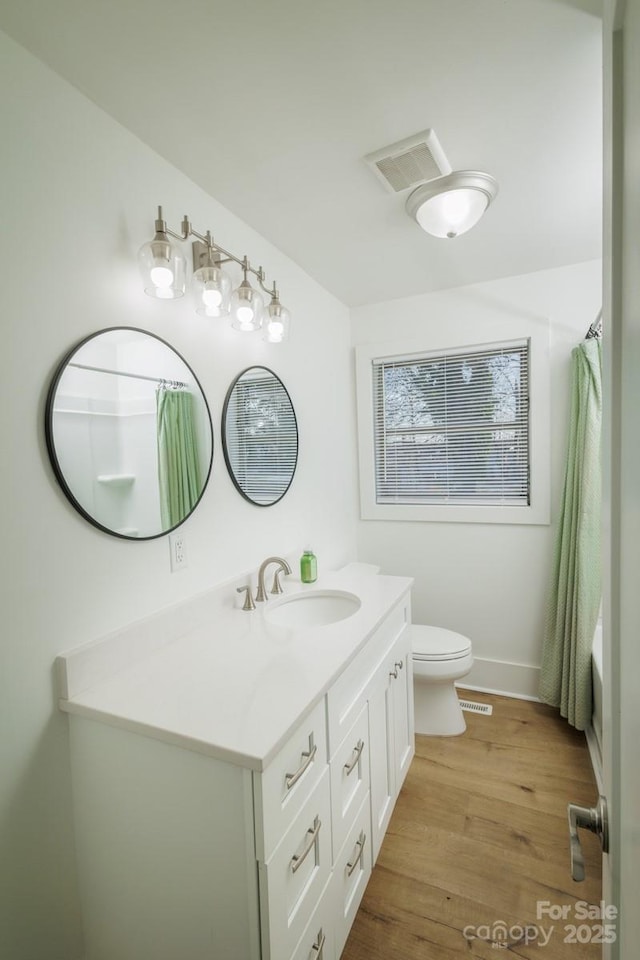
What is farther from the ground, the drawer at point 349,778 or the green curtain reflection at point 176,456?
the green curtain reflection at point 176,456

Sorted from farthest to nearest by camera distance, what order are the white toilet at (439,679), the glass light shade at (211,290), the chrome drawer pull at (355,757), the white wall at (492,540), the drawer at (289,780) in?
the white wall at (492,540), the white toilet at (439,679), the glass light shade at (211,290), the chrome drawer pull at (355,757), the drawer at (289,780)

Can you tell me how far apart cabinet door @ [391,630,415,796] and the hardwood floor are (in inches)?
4.8

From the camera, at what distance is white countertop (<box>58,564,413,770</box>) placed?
92 cm

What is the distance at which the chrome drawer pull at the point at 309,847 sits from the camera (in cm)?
96

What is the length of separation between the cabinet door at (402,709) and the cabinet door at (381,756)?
6 centimetres

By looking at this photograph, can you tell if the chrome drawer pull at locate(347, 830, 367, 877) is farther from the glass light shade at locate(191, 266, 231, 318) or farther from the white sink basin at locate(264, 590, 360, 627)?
the glass light shade at locate(191, 266, 231, 318)

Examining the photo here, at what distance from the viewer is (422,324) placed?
2.69 m

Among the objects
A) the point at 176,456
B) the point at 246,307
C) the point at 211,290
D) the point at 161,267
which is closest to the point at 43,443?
the point at 176,456

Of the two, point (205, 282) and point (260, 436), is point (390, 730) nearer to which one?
point (260, 436)

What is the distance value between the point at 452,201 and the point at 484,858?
2.39 metres

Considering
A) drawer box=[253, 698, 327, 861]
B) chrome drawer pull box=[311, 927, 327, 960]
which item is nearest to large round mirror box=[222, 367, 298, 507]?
drawer box=[253, 698, 327, 861]

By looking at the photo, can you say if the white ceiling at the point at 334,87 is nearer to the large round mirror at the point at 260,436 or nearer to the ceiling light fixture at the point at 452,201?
the ceiling light fixture at the point at 452,201

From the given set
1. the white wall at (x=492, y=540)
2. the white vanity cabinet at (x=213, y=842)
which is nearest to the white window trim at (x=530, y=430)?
the white wall at (x=492, y=540)

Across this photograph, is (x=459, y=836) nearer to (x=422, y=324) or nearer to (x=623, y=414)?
(x=623, y=414)
